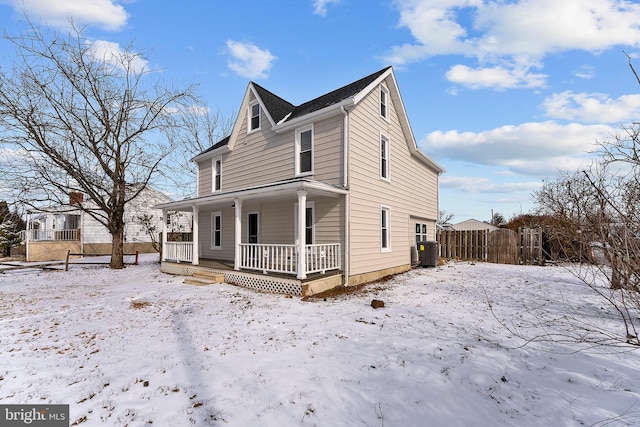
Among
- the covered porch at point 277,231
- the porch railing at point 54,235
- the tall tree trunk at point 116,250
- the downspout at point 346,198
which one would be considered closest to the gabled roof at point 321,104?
the downspout at point 346,198

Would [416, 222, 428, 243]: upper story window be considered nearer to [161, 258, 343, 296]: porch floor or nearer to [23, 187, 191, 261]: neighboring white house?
[161, 258, 343, 296]: porch floor

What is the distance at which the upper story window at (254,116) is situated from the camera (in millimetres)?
12922

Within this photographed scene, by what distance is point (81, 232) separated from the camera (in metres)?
22.9

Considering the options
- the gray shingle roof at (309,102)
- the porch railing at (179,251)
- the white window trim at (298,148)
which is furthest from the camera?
the porch railing at (179,251)

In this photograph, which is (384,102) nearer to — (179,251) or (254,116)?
(254,116)

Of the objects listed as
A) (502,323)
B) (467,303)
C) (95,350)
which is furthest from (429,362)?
(95,350)

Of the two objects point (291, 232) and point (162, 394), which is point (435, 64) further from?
point (162, 394)

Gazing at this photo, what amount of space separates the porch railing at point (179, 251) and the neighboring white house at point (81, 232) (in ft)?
18.6

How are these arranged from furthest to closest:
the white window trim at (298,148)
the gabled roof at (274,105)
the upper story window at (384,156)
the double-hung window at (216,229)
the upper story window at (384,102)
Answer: the double-hung window at (216,229)
the gabled roof at (274,105)
the upper story window at (384,102)
the upper story window at (384,156)
the white window trim at (298,148)

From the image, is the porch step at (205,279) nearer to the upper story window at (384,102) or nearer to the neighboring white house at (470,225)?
the upper story window at (384,102)

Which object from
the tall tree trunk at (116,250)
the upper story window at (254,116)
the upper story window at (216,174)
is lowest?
the tall tree trunk at (116,250)

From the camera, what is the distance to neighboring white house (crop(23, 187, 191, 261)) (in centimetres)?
2130

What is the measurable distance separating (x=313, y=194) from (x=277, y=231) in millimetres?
2731
